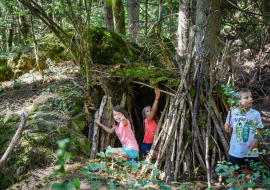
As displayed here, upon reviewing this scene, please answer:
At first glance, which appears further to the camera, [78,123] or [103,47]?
[103,47]

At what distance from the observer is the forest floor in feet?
9.90

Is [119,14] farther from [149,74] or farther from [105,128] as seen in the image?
[105,128]

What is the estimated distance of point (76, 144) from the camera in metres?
3.79

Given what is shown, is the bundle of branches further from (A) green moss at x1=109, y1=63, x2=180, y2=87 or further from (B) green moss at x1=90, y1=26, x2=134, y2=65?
(B) green moss at x1=90, y1=26, x2=134, y2=65

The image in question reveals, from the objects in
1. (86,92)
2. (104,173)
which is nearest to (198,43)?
(86,92)

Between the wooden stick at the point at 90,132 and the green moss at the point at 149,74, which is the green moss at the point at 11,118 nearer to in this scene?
the wooden stick at the point at 90,132

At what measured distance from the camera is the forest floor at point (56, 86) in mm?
3018

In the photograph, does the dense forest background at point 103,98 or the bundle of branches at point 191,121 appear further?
the bundle of branches at point 191,121

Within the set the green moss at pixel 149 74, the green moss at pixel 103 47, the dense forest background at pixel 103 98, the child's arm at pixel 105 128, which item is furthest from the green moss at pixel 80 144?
the green moss at pixel 103 47

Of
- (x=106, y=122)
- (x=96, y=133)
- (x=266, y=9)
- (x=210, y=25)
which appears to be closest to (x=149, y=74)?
(x=106, y=122)

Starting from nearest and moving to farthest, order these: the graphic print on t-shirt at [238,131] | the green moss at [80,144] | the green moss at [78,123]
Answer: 1. the graphic print on t-shirt at [238,131]
2. the green moss at [80,144]
3. the green moss at [78,123]

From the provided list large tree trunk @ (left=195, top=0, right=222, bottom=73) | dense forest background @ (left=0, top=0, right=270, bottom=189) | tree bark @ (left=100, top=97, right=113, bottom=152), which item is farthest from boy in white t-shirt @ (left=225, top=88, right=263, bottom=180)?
tree bark @ (left=100, top=97, right=113, bottom=152)

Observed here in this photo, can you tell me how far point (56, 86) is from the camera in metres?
4.62

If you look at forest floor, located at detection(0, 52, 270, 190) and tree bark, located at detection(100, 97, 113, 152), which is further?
tree bark, located at detection(100, 97, 113, 152)
